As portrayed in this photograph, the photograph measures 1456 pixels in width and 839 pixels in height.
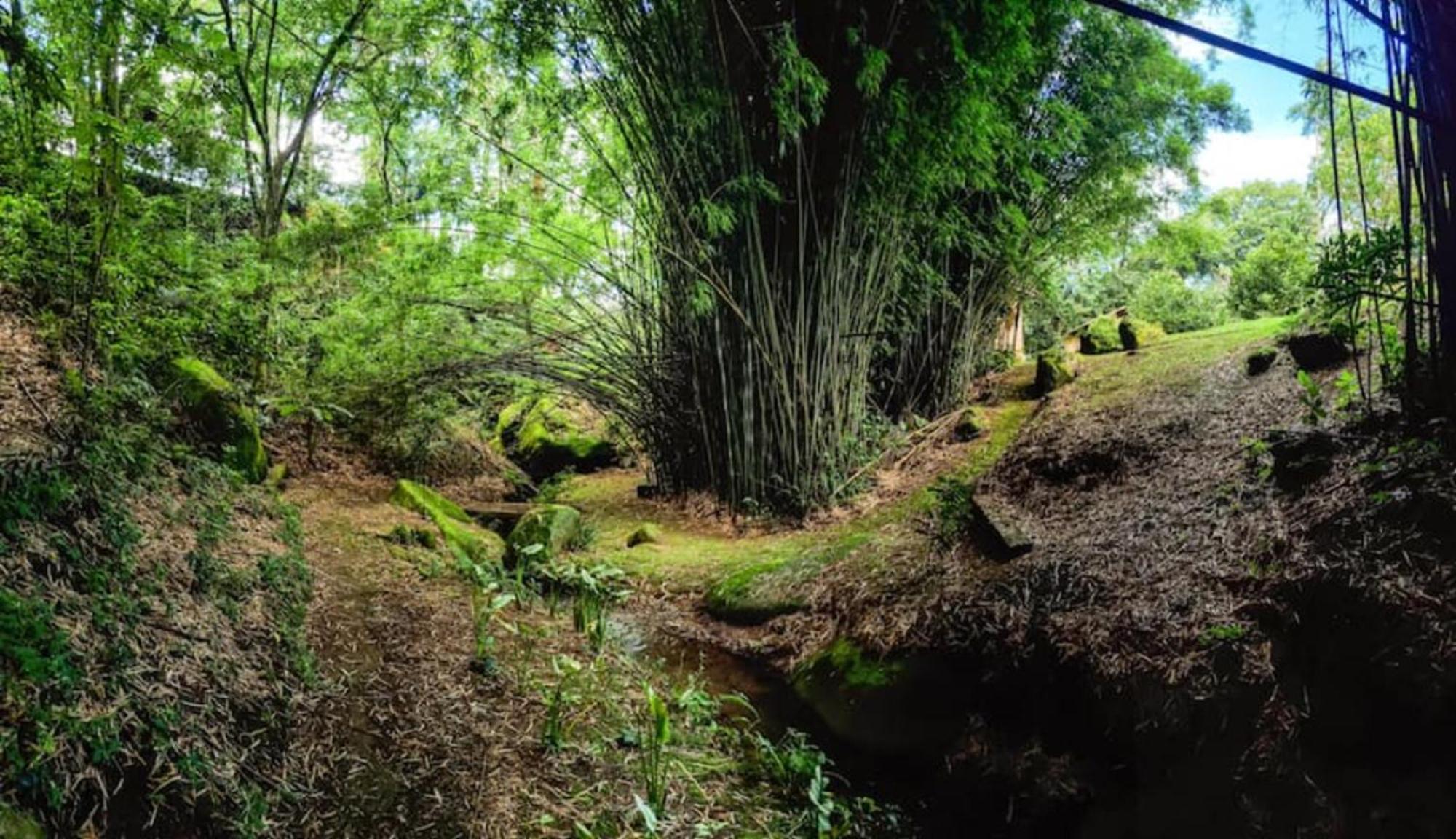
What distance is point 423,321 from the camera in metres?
4.75

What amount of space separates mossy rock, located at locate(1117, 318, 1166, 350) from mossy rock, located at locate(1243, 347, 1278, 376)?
1735 millimetres

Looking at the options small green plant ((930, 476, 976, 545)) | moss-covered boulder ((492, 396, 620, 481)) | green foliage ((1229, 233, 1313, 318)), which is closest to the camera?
small green plant ((930, 476, 976, 545))

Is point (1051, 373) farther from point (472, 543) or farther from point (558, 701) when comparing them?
point (558, 701)

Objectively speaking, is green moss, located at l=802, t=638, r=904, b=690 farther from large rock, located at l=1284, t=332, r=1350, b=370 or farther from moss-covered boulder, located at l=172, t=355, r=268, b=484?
moss-covered boulder, located at l=172, t=355, r=268, b=484

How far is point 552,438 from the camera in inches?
273

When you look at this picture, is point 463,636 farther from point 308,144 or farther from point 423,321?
point 308,144

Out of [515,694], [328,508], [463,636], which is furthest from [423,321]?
[515,694]

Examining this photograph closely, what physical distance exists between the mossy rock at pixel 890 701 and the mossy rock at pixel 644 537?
1.78m

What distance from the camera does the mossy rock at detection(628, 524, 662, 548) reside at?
3887 mm

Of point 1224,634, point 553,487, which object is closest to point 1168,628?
point 1224,634

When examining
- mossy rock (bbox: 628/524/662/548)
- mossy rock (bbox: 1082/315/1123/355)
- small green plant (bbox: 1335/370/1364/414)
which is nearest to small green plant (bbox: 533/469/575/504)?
mossy rock (bbox: 628/524/662/548)

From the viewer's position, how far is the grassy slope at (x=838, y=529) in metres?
3.01

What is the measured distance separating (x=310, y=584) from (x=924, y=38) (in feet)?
11.1

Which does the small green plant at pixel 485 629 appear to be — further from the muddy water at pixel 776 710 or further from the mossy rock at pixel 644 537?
the mossy rock at pixel 644 537
